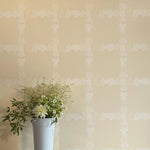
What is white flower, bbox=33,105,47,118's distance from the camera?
1450 millimetres

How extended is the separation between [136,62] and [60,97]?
0.67m

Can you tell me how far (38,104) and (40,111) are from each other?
2.5 inches

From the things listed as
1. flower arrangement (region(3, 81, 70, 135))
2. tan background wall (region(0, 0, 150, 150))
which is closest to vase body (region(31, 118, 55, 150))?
flower arrangement (region(3, 81, 70, 135))

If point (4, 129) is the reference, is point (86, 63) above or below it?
above

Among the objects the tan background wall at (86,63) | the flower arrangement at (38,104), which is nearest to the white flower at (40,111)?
the flower arrangement at (38,104)

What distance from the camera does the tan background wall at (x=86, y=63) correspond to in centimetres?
173

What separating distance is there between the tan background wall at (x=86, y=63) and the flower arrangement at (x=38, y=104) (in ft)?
0.22

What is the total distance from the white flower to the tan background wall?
0.32m

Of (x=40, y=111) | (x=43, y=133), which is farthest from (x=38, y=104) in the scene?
(x=43, y=133)

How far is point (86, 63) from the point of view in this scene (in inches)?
69.1

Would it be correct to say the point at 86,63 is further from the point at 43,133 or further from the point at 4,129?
the point at 4,129

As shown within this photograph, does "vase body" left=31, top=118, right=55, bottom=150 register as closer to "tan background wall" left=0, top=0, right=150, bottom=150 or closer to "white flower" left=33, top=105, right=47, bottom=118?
"white flower" left=33, top=105, right=47, bottom=118

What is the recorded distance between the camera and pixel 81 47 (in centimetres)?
176

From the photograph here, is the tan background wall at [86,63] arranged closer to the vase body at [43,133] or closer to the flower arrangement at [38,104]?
the flower arrangement at [38,104]
